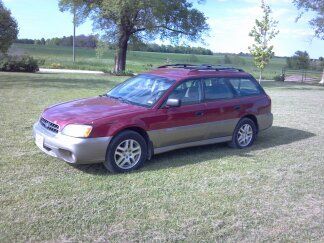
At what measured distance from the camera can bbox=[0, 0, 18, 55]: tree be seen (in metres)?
23.7

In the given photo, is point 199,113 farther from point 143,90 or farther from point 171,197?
point 171,197

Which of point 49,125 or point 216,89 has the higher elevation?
point 216,89

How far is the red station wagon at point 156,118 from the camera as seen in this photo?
18.9 ft

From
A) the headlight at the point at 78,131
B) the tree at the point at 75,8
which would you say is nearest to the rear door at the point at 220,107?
the headlight at the point at 78,131

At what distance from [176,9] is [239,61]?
23.6 m

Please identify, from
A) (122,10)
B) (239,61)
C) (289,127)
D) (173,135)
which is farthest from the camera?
(239,61)

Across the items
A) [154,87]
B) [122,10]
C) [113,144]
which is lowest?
[113,144]

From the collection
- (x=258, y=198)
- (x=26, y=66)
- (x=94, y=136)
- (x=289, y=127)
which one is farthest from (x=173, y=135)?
(x=26, y=66)

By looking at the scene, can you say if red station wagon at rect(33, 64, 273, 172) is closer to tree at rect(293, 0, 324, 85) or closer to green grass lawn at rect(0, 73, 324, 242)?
green grass lawn at rect(0, 73, 324, 242)

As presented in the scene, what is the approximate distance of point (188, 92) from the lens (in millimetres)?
7012

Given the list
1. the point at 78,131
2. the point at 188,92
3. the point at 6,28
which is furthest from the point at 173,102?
the point at 6,28

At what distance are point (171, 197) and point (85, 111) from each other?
6.48 ft

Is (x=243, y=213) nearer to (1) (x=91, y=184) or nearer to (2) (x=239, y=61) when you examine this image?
(1) (x=91, y=184)

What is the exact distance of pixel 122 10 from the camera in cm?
2597
